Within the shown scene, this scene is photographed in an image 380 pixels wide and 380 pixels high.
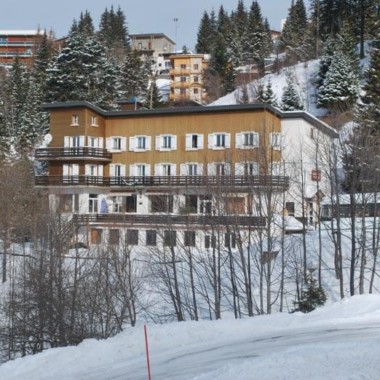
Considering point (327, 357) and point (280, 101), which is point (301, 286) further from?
point (280, 101)

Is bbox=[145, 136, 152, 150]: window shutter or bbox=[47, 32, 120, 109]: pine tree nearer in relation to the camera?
bbox=[145, 136, 152, 150]: window shutter

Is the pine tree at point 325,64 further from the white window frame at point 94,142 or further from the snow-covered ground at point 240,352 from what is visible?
the snow-covered ground at point 240,352

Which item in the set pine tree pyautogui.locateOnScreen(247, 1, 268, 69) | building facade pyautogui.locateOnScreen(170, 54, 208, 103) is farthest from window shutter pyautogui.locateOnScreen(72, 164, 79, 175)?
building facade pyautogui.locateOnScreen(170, 54, 208, 103)

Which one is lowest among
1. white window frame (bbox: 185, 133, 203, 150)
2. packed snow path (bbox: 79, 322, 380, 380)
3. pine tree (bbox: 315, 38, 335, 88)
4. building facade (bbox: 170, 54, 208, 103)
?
packed snow path (bbox: 79, 322, 380, 380)

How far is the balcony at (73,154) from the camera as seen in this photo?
54.1m

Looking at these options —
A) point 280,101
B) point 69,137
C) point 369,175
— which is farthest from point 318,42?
point 369,175

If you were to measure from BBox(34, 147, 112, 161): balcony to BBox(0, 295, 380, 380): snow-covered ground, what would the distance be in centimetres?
3686

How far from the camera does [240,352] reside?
15406mm

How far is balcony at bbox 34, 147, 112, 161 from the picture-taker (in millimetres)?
54062

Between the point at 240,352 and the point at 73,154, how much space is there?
41.3 metres

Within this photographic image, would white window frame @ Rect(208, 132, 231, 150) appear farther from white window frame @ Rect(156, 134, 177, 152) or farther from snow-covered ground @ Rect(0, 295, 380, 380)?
snow-covered ground @ Rect(0, 295, 380, 380)

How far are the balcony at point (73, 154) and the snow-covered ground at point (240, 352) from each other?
121 feet

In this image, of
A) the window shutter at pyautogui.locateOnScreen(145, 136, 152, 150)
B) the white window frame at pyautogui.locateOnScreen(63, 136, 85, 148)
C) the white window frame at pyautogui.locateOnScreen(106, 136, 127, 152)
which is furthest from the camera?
the white window frame at pyautogui.locateOnScreen(106, 136, 127, 152)

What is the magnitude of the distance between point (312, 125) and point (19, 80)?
1887 inches
